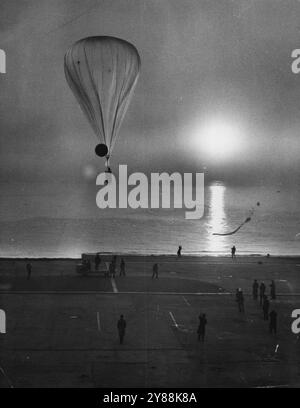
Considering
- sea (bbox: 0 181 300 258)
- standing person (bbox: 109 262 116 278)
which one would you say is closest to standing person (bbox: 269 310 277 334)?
standing person (bbox: 109 262 116 278)

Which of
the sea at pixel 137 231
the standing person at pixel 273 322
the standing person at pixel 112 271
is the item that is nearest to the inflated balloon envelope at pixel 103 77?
the standing person at pixel 112 271

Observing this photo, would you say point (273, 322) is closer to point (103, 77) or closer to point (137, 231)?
point (103, 77)

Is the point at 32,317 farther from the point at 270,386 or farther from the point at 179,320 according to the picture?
the point at 270,386

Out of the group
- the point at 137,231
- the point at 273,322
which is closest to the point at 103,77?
the point at 273,322

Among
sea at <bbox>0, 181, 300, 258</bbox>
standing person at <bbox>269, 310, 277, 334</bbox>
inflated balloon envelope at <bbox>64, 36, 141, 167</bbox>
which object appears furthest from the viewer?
sea at <bbox>0, 181, 300, 258</bbox>

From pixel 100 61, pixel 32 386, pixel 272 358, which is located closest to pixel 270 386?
pixel 272 358

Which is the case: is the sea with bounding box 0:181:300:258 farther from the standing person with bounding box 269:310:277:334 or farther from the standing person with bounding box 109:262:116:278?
the standing person with bounding box 269:310:277:334
